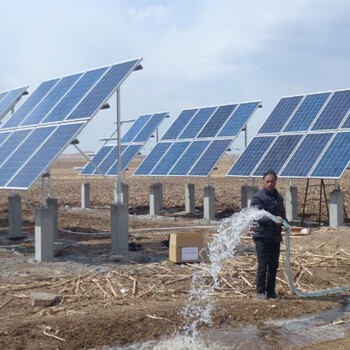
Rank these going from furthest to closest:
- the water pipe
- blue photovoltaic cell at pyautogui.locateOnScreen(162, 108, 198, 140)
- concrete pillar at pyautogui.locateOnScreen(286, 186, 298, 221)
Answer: blue photovoltaic cell at pyautogui.locateOnScreen(162, 108, 198, 140) → concrete pillar at pyautogui.locateOnScreen(286, 186, 298, 221) → the water pipe

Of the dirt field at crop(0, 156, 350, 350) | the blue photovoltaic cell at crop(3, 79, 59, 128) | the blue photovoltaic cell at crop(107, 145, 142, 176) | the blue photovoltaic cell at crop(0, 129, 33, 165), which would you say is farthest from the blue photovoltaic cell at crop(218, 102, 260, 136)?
the blue photovoltaic cell at crop(0, 129, 33, 165)

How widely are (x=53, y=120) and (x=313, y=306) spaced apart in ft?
27.8

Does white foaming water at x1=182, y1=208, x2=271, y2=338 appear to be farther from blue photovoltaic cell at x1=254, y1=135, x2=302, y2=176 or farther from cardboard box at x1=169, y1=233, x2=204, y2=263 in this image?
blue photovoltaic cell at x1=254, y1=135, x2=302, y2=176

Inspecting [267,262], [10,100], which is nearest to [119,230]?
[267,262]

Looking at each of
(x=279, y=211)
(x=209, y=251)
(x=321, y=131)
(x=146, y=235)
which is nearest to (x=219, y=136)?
(x=321, y=131)

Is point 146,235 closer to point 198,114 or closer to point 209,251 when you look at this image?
point 209,251

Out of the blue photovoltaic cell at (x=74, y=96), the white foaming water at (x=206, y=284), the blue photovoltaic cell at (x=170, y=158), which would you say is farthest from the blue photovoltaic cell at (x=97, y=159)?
the white foaming water at (x=206, y=284)

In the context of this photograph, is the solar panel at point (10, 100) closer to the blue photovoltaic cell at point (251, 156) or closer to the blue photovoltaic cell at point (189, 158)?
the blue photovoltaic cell at point (189, 158)

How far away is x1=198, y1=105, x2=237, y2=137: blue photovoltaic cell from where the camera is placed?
24.3 m

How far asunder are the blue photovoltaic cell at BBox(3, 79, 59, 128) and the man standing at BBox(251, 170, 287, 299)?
974cm

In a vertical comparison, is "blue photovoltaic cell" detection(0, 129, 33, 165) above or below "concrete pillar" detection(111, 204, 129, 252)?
above

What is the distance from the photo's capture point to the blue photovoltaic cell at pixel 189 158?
22.9 m

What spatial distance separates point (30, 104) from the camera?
1775 centimetres

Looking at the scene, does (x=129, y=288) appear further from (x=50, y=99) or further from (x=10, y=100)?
(x=10, y=100)
